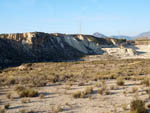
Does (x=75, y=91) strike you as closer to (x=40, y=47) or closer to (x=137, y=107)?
(x=137, y=107)

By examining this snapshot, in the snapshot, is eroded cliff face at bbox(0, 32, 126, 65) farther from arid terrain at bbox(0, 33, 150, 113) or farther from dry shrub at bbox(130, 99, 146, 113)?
dry shrub at bbox(130, 99, 146, 113)

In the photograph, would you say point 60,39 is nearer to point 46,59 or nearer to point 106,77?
point 46,59

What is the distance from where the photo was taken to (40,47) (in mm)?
56219

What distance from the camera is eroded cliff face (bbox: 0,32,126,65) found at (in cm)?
4584

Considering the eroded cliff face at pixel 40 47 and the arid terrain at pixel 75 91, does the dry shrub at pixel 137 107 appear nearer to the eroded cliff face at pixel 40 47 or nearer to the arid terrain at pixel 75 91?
the arid terrain at pixel 75 91

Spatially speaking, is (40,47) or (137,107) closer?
(137,107)

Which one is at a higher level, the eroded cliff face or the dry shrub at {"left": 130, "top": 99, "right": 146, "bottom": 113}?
the eroded cliff face

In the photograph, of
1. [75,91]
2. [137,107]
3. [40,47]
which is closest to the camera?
[137,107]

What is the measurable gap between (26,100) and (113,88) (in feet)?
17.9

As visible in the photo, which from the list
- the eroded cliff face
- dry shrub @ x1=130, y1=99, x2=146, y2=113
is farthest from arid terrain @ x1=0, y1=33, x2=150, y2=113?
the eroded cliff face

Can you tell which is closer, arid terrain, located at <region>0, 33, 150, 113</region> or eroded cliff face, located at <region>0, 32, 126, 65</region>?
arid terrain, located at <region>0, 33, 150, 113</region>

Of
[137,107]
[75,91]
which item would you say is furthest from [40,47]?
[137,107]

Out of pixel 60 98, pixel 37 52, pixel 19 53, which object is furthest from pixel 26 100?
pixel 37 52

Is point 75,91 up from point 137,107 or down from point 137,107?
down
